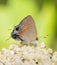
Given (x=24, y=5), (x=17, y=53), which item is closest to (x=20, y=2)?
(x=24, y=5)

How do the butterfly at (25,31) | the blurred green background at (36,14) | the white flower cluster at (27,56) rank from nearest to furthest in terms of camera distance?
the white flower cluster at (27,56) < the butterfly at (25,31) < the blurred green background at (36,14)

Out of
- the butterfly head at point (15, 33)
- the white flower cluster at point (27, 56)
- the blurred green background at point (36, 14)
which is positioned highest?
the blurred green background at point (36, 14)

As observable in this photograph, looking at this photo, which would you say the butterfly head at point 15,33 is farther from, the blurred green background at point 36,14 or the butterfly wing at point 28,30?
the blurred green background at point 36,14

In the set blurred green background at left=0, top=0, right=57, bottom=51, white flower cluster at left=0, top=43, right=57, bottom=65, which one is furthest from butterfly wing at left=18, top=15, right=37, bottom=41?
blurred green background at left=0, top=0, right=57, bottom=51

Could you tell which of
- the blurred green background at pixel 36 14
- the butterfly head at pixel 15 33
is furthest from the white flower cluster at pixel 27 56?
the blurred green background at pixel 36 14

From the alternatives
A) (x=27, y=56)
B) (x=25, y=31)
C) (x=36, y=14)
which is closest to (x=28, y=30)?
(x=25, y=31)

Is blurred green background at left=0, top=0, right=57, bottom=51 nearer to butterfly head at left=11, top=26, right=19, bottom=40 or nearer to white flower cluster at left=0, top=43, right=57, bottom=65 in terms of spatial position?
butterfly head at left=11, top=26, right=19, bottom=40

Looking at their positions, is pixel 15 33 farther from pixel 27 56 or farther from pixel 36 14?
pixel 36 14
